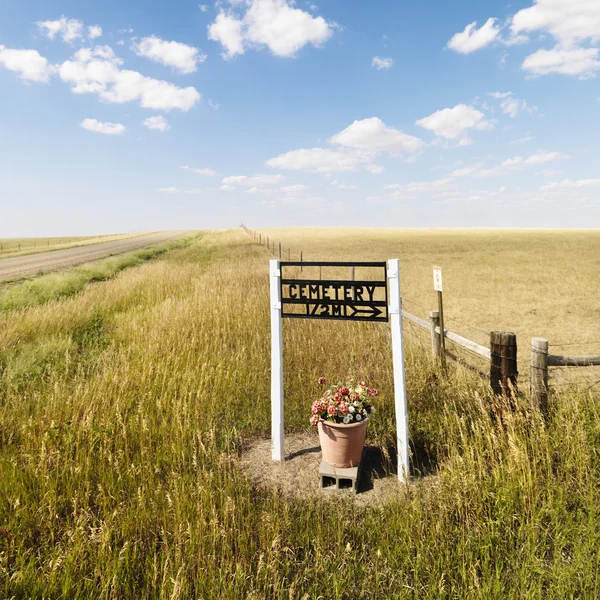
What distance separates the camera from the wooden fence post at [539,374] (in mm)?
3947

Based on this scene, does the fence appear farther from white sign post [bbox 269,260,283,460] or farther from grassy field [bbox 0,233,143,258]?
grassy field [bbox 0,233,143,258]

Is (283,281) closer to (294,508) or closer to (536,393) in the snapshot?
(294,508)

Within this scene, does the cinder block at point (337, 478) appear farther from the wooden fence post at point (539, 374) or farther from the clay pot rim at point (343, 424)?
the wooden fence post at point (539, 374)

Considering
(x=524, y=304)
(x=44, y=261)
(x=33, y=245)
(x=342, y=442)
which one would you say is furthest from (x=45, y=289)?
(x=33, y=245)

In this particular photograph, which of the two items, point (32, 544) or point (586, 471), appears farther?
point (586, 471)

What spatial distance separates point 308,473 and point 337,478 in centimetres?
43

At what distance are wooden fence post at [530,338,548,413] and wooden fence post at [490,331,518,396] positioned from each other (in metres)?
0.18

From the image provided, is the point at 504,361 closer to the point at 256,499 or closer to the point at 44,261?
the point at 256,499

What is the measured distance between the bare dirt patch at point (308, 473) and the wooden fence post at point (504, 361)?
1.41m

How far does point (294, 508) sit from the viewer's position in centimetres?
321

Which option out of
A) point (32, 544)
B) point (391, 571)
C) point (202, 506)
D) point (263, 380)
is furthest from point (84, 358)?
point (391, 571)

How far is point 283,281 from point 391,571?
2.74 meters

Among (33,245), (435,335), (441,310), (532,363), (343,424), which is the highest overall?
(33,245)

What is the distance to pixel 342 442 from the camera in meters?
3.67
